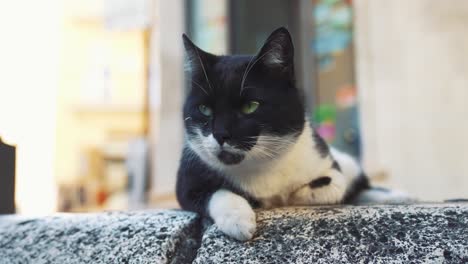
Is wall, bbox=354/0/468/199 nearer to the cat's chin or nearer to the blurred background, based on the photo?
the blurred background

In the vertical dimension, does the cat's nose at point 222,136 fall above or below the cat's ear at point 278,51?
below

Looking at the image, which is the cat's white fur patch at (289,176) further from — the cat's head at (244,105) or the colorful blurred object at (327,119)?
the colorful blurred object at (327,119)

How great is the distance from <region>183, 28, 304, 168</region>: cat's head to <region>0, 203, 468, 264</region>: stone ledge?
5.4 inches

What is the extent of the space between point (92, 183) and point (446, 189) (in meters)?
3.11

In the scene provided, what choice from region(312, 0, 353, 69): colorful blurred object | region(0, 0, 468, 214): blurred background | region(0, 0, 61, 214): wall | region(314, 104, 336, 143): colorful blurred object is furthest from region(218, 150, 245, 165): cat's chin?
region(312, 0, 353, 69): colorful blurred object

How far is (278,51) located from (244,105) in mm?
125

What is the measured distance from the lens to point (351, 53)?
2.96 meters

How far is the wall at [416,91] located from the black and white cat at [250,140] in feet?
6.00

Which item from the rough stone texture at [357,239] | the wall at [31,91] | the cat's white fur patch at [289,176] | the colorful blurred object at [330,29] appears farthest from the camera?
the colorful blurred object at [330,29]

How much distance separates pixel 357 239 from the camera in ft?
2.20

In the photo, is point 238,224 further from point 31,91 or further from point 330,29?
point 330,29

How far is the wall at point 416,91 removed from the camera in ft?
8.57

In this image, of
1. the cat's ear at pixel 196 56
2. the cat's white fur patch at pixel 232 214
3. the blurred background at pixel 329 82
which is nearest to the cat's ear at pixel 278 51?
the cat's ear at pixel 196 56

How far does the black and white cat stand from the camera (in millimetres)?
874
